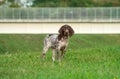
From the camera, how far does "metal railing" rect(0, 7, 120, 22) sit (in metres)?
76.1

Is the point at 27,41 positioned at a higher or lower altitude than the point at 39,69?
lower

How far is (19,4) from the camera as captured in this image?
112875 mm

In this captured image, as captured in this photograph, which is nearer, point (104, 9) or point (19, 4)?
point (104, 9)

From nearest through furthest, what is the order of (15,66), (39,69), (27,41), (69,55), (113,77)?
(113,77)
(39,69)
(15,66)
(69,55)
(27,41)

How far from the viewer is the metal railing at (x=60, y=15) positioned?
76125 mm

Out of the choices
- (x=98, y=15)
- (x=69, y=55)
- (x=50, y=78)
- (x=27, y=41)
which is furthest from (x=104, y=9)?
(x=50, y=78)

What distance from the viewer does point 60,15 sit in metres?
78.1

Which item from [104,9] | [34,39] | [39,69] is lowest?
[34,39]

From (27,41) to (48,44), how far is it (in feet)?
211

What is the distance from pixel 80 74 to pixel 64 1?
98904 millimetres

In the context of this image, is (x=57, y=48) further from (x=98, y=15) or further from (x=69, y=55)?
(x=98, y=15)

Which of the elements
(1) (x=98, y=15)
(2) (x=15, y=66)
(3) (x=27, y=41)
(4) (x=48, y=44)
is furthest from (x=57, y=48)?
(3) (x=27, y=41)

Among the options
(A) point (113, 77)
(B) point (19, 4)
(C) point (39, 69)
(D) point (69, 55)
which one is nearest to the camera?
(A) point (113, 77)

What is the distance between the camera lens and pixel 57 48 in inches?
991
